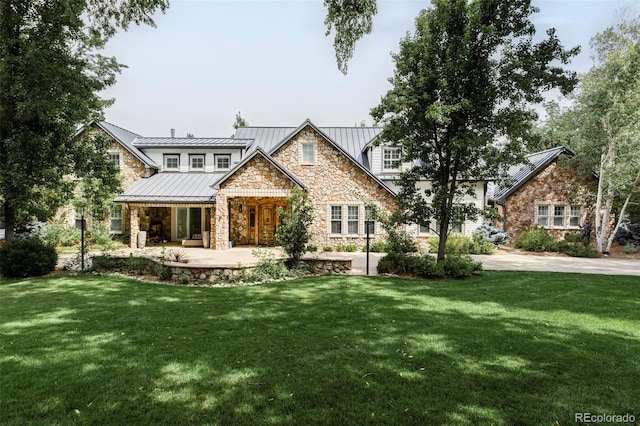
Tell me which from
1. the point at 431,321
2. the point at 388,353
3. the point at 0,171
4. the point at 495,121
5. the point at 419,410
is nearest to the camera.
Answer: the point at 419,410

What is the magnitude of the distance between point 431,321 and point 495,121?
7.54 meters

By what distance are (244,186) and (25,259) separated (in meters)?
8.96

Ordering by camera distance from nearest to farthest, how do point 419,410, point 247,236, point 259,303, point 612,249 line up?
point 419,410, point 259,303, point 612,249, point 247,236

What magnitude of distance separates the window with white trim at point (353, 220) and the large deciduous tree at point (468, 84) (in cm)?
717

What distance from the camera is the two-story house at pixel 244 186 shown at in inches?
673

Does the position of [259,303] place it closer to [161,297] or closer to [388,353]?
[161,297]

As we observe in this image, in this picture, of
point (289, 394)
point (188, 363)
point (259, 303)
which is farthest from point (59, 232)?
point (289, 394)

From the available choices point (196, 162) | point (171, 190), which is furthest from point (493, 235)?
point (196, 162)

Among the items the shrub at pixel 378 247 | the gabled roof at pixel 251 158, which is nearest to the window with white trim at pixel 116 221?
the gabled roof at pixel 251 158

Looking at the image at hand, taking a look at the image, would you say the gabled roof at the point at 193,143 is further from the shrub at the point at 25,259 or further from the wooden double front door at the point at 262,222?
the shrub at the point at 25,259

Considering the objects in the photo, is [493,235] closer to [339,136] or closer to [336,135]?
[339,136]

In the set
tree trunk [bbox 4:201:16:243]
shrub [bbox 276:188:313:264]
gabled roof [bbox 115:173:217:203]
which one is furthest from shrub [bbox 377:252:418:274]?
tree trunk [bbox 4:201:16:243]

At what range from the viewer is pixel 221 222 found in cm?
1711

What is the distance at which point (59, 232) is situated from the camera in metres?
18.4
